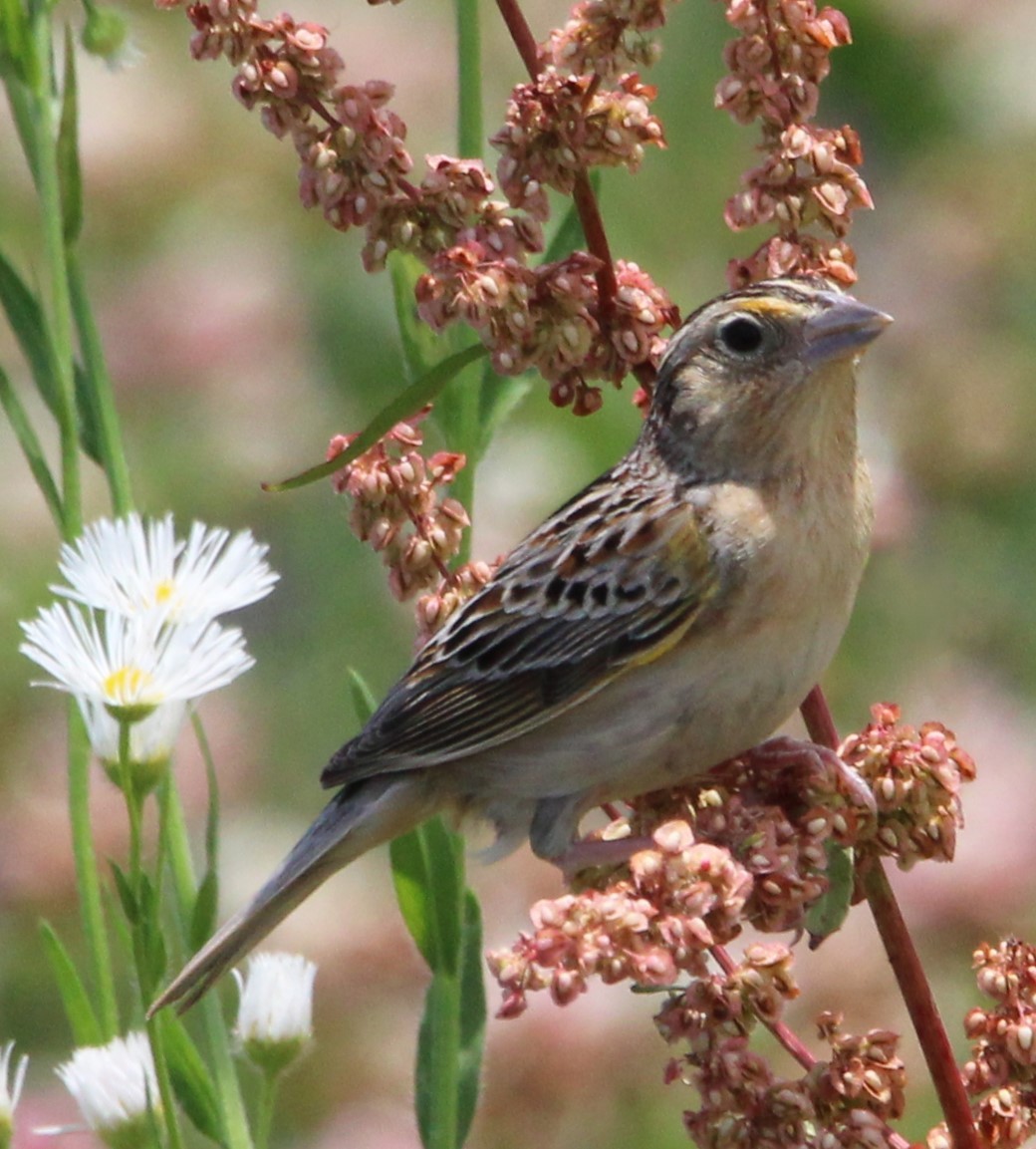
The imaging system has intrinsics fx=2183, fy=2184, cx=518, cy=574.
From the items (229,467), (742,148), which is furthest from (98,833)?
(742,148)

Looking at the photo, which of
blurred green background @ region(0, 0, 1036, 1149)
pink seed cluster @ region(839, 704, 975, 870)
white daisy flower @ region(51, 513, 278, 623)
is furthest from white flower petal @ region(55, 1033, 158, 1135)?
blurred green background @ region(0, 0, 1036, 1149)

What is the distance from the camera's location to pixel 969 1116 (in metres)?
2.24

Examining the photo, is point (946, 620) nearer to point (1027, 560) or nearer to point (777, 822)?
point (1027, 560)

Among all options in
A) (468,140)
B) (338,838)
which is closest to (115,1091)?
(338,838)

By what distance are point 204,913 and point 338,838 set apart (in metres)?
0.67

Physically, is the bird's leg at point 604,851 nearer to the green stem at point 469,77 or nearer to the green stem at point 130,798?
the green stem at point 130,798

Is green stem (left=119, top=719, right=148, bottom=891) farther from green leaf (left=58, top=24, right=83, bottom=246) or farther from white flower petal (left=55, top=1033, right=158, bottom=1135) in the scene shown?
green leaf (left=58, top=24, right=83, bottom=246)

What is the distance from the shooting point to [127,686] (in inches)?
92.4

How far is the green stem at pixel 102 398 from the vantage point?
103 inches

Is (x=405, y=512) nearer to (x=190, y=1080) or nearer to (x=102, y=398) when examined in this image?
(x=102, y=398)

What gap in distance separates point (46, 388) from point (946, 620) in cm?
267

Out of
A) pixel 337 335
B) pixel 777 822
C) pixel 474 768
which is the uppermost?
pixel 337 335

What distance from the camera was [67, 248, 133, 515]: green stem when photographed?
2.63m

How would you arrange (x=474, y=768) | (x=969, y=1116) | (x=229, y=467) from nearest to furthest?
(x=969, y=1116) < (x=474, y=768) < (x=229, y=467)
